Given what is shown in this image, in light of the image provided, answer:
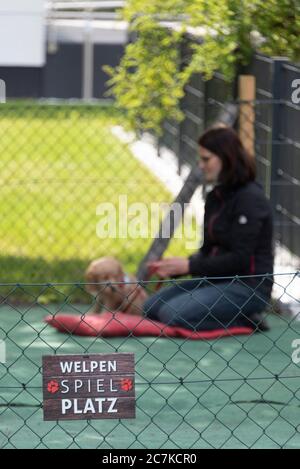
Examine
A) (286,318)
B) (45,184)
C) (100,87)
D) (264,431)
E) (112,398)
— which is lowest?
(100,87)

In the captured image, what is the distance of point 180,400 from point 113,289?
1604 millimetres

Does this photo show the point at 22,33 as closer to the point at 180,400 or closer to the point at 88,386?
the point at 180,400

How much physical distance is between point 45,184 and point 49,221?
4.72 ft

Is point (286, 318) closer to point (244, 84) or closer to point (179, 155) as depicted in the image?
point (244, 84)

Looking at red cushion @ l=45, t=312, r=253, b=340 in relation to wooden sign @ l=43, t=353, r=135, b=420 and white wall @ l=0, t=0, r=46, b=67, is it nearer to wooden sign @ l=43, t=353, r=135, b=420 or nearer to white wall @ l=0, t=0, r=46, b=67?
wooden sign @ l=43, t=353, r=135, b=420

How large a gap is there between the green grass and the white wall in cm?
315

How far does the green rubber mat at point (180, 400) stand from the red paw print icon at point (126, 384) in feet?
1.16

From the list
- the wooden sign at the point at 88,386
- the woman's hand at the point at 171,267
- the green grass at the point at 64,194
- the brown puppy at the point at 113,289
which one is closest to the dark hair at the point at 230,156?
the woman's hand at the point at 171,267

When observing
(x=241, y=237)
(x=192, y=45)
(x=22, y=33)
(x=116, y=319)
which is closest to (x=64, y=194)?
(x=192, y=45)

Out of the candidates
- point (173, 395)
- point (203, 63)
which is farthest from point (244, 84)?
point (173, 395)

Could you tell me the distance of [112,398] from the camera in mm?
4586

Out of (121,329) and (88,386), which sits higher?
(88,386)

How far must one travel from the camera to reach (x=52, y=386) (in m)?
4.55

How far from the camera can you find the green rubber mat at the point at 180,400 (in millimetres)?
5363
